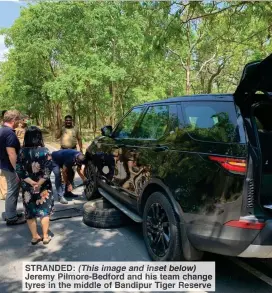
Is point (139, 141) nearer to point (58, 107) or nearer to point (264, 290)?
point (264, 290)

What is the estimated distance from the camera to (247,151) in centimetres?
286

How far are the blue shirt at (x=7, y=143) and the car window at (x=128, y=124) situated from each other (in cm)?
157

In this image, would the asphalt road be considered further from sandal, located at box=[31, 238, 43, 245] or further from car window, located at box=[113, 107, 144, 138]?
car window, located at box=[113, 107, 144, 138]

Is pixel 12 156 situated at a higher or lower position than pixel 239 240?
higher

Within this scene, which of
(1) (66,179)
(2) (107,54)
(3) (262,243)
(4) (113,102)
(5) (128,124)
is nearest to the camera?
(3) (262,243)

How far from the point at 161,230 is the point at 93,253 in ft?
3.40

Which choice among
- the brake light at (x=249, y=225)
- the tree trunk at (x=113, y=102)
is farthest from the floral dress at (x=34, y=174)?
the tree trunk at (x=113, y=102)

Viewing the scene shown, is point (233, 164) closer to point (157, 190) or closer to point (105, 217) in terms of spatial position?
point (157, 190)

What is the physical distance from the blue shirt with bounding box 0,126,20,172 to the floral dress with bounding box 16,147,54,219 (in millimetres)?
632

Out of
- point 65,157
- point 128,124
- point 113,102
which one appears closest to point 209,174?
point 128,124

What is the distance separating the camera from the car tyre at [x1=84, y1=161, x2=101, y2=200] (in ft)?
20.4

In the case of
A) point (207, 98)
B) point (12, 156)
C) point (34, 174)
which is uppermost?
point (207, 98)

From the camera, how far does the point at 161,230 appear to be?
12.0ft

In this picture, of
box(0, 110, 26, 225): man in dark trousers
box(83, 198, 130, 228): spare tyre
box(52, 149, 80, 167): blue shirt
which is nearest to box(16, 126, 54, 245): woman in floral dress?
box(0, 110, 26, 225): man in dark trousers
